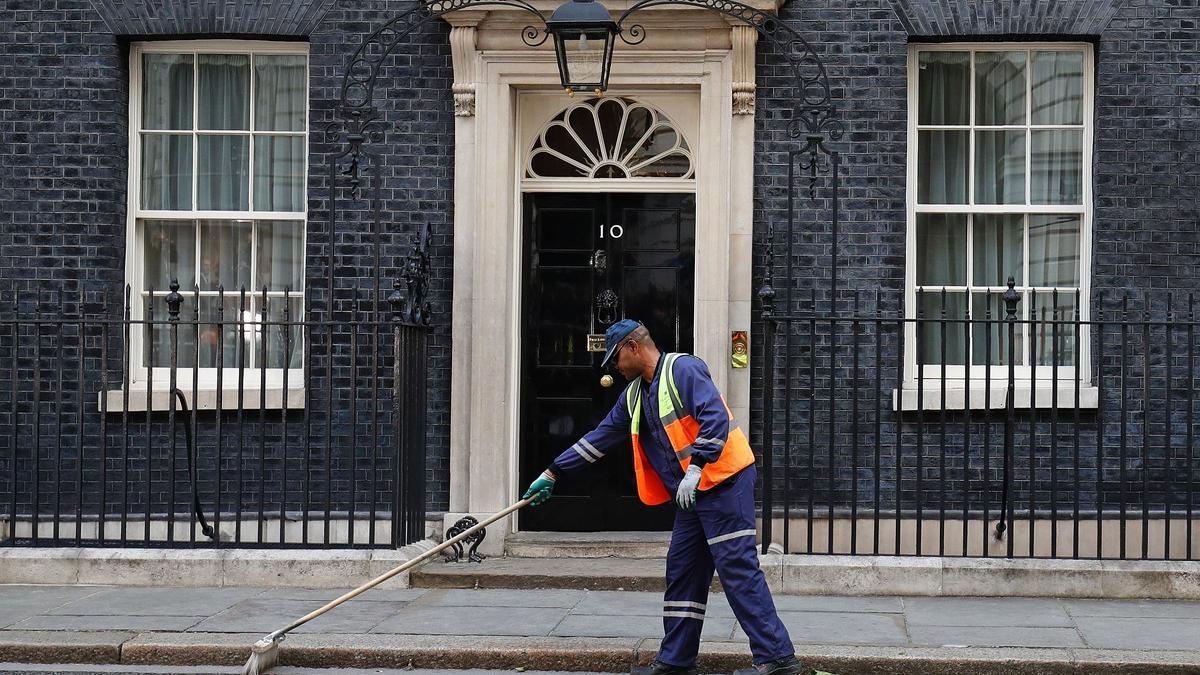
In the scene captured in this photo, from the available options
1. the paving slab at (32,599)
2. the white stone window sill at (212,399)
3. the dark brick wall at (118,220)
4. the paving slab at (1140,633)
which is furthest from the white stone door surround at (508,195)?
the paving slab at (1140,633)

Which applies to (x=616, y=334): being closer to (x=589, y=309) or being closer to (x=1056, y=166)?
(x=589, y=309)

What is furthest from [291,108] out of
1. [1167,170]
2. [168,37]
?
[1167,170]

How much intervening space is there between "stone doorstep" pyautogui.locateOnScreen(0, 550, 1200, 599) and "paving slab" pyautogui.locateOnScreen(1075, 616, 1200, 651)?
26.7 inches

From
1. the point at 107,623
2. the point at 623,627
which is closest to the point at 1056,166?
the point at 623,627

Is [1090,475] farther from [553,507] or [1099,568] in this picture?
[553,507]

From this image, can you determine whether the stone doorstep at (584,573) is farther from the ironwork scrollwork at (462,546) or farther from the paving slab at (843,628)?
the paving slab at (843,628)

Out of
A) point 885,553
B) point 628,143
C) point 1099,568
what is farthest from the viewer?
point 628,143

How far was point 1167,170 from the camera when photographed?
1027 cm

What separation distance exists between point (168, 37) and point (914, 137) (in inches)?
210

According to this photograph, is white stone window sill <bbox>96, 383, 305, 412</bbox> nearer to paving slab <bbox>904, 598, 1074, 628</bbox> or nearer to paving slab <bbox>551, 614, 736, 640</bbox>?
paving slab <bbox>551, 614, 736, 640</bbox>

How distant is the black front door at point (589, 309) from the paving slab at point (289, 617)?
2155mm

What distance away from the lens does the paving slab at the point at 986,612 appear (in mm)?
8195

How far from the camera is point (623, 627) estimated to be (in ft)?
26.6

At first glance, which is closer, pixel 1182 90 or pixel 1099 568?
pixel 1099 568
